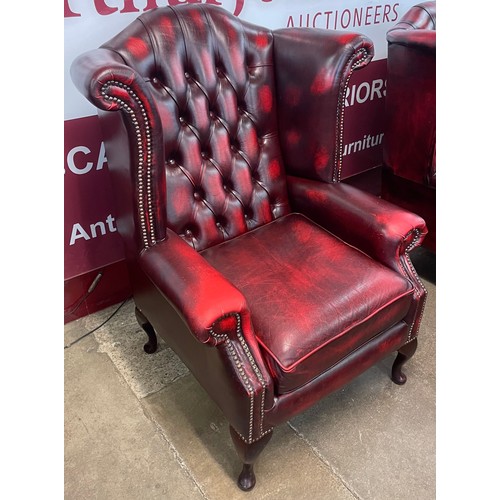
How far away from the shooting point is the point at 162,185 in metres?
1.40

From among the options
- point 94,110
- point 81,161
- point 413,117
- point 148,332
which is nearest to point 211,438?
point 148,332

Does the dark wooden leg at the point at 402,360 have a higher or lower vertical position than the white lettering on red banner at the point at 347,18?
lower

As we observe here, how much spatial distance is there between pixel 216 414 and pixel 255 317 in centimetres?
52

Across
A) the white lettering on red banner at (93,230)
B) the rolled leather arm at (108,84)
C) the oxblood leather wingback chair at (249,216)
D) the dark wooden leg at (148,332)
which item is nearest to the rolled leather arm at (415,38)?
the oxblood leather wingback chair at (249,216)

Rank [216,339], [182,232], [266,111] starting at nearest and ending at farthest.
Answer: [216,339]
[182,232]
[266,111]

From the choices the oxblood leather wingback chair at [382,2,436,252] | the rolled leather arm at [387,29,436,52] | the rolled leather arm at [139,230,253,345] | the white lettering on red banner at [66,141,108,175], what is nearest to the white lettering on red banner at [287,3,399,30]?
the oxblood leather wingback chair at [382,2,436,252]

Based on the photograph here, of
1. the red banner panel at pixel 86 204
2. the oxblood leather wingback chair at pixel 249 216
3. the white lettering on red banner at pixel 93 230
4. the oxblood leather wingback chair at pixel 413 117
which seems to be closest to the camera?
the oxblood leather wingback chair at pixel 249 216

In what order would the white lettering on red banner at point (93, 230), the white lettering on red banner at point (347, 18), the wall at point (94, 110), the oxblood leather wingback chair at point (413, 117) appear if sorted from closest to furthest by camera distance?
1. the wall at point (94, 110)
2. the white lettering on red banner at point (93, 230)
3. the oxblood leather wingback chair at point (413, 117)
4. the white lettering on red banner at point (347, 18)

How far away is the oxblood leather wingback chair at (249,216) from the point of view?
1.25 m

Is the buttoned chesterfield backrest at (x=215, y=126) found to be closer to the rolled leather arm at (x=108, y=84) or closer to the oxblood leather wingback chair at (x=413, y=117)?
the rolled leather arm at (x=108, y=84)

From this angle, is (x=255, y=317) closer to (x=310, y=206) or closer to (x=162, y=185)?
(x=162, y=185)

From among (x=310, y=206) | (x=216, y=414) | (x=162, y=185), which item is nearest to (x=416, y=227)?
(x=310, y=206)

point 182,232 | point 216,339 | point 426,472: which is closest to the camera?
point 216,339

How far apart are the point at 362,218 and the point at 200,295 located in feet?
2.26
